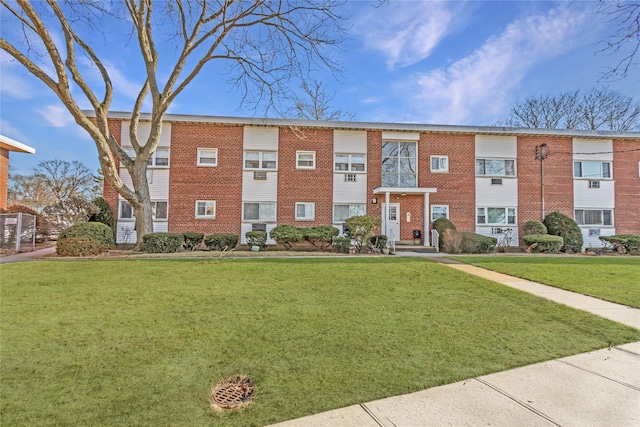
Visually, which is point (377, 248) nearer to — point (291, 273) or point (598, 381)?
point (291, 273)

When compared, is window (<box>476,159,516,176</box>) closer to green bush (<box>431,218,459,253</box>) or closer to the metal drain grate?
green bush (<box>431,218,459,253</box>)

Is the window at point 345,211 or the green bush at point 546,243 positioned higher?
the window at point 345,211

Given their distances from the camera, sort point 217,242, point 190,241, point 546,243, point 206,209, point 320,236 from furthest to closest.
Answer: point 206,209
point 546,243
point 320,236
point 190,241
point 217,242

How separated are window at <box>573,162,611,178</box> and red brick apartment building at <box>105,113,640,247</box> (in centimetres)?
6

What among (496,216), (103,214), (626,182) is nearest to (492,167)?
(496,216)

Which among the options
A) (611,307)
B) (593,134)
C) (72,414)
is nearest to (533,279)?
(611,307)

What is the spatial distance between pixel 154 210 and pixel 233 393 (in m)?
15.8

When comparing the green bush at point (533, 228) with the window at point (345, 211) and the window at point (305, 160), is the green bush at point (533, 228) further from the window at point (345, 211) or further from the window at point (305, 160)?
the window at point (305, 160)

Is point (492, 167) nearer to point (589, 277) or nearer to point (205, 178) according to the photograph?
point (589, 277)

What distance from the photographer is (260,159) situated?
57.6 ft

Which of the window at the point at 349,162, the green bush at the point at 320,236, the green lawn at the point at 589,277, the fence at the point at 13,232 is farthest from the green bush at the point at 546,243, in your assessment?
the fence at the point at 13,232

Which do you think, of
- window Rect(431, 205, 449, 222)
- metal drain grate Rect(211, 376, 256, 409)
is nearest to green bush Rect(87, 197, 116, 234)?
metal drain grate Rect(211, 376, 256, 409)

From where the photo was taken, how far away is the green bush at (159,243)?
12766mm

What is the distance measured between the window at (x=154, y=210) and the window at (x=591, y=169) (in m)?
22.5
